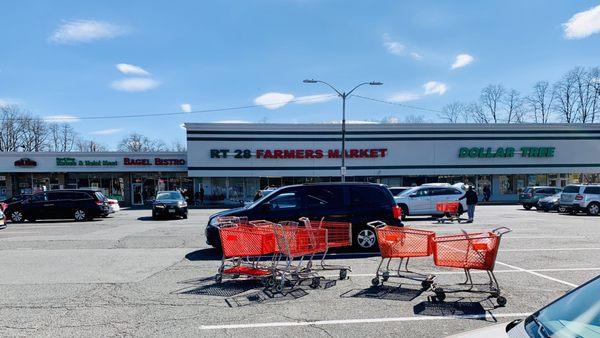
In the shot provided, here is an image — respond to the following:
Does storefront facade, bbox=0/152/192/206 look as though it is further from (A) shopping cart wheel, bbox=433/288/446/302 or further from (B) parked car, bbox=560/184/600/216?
(A) shopping cart wheel, bbox=433/288/446/302

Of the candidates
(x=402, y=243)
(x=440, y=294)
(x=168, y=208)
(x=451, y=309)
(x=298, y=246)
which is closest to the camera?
(x=451, y=309)

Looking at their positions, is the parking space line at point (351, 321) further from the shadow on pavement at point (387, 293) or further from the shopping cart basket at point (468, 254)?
the shadow on pavement at point (387, 293)

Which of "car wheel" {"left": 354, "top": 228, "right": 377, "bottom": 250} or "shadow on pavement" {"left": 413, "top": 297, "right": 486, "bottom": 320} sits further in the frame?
"car wheel" {"left": 354, "top": 228, "right": 377, "bottom": 250}

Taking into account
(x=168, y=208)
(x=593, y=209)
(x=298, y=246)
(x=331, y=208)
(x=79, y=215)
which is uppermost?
(x=331, y=208)

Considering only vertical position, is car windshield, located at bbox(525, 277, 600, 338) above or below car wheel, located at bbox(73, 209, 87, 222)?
above

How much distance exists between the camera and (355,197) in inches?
459

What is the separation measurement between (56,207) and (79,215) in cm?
125

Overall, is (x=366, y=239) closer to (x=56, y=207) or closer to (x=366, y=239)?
(x=366, y=239)

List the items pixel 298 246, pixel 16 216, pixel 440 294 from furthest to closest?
pixel 16 216 → pixel 298 246 → pixel 440 294

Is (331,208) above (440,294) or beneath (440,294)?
above

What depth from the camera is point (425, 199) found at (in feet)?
72.4

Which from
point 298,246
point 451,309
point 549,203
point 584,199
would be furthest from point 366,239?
point 549,203

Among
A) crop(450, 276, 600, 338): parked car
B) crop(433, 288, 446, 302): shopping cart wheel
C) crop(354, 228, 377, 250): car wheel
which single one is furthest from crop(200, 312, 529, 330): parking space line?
crop(354, 228, 377, 250): car wheel

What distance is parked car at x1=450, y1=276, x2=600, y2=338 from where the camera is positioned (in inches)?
92.9
